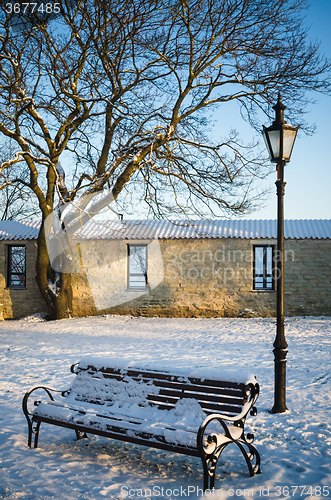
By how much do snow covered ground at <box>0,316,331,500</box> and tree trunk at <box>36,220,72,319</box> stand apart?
184 inches

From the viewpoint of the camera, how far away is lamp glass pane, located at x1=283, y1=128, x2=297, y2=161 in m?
4.46

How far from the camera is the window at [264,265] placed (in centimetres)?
1341

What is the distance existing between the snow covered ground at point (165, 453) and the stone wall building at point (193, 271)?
5066mm

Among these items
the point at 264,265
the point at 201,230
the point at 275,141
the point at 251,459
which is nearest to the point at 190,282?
the point at 201,230

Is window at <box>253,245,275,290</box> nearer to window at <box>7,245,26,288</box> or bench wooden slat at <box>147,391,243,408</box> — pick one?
window at <box>7,245,26,288</box>

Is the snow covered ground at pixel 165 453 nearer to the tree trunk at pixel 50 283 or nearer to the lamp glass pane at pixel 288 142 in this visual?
the lamp glass pane at pixel 288 142

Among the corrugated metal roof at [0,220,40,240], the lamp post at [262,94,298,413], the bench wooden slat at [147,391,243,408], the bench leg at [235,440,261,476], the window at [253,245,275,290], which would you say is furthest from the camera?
the corrugated metal roof at [0,220,40,240]

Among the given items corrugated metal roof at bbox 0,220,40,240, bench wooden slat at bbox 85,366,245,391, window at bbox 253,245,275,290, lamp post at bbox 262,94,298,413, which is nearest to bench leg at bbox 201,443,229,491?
bench wooden slat at bbox 85,366,245,391

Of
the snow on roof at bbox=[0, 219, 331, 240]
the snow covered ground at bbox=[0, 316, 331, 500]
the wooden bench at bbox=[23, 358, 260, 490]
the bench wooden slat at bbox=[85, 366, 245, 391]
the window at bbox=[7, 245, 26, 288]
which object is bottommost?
the snow covered ground at bbox=[0, 316, 331, 500]

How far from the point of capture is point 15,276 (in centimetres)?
1476

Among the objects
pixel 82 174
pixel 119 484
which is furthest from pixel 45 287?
pixel 119 484

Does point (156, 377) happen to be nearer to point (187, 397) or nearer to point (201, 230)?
point (187, 397)

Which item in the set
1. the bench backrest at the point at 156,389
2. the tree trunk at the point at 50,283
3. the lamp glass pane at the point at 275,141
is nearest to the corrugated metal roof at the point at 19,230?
the tree trunk at the point at 50,283

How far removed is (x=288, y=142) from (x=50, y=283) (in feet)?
33.5
